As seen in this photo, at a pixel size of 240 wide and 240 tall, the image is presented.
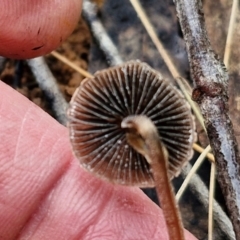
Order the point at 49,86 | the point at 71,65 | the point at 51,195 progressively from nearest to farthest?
the point at 51,195 < the point at 49,86 < the point at 71,65

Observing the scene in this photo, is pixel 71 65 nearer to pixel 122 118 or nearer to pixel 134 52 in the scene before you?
pixel 134 52

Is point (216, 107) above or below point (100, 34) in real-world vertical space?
below

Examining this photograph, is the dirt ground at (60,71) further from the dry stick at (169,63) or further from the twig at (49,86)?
the dry stick at (169,63)

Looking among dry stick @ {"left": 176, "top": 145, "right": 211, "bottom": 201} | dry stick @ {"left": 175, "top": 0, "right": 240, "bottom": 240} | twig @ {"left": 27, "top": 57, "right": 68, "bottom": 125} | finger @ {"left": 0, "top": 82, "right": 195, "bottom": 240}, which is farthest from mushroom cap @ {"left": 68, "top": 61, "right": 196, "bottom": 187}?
twig @ {"left": 27, "top": 57, "right": 68, "bottom": 125}

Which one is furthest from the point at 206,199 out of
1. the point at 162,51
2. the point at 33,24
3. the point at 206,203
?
the point at 33,24

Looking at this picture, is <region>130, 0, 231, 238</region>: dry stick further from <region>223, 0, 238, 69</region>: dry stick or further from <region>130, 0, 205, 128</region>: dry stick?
<region>223, 0, 238, 69</region>: dry stick

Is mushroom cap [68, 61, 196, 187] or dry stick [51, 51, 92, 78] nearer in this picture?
mushroom cap [68, 61, 196, 187]

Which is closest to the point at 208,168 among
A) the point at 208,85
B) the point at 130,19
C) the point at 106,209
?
the point at 106,209
